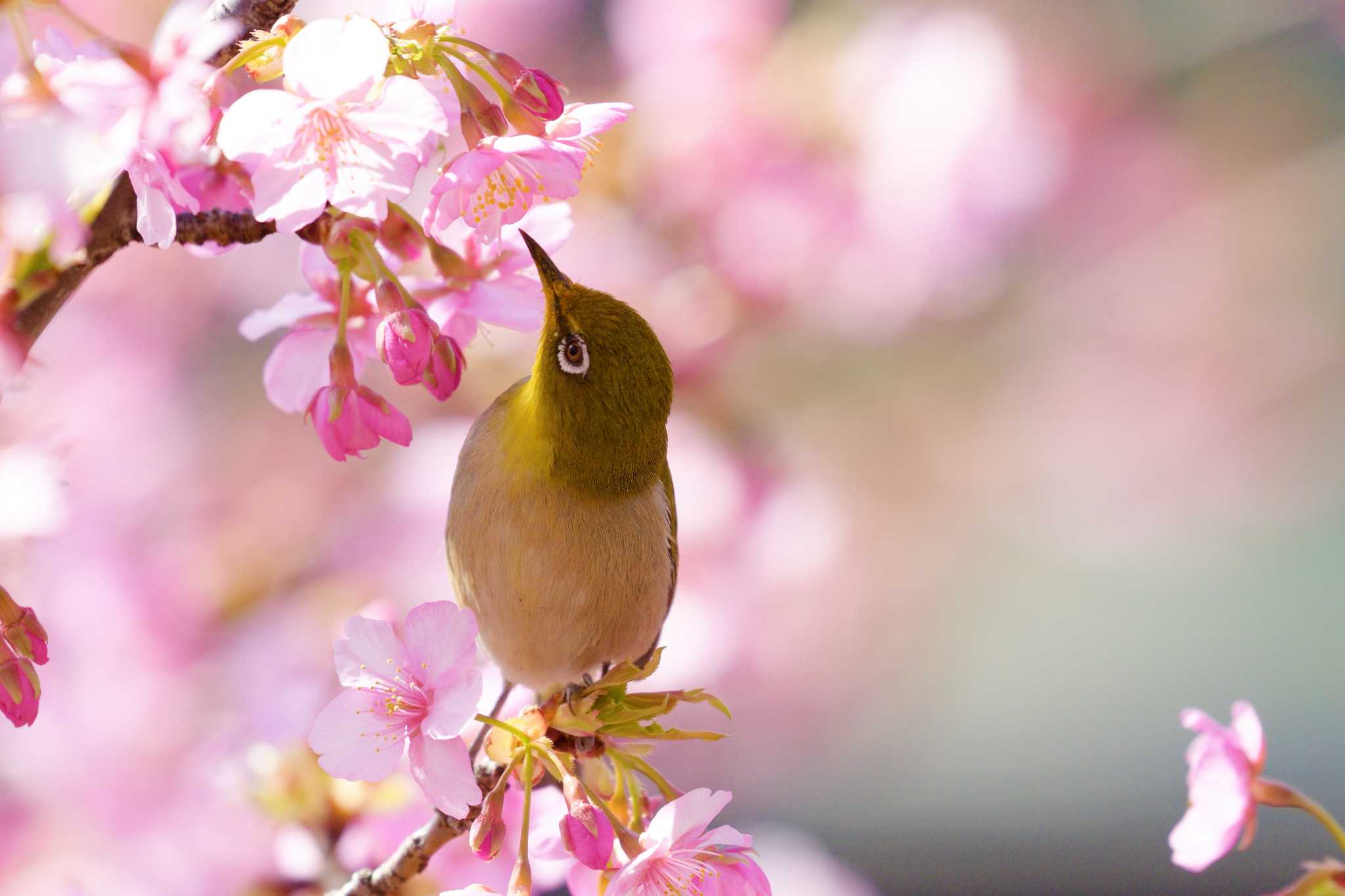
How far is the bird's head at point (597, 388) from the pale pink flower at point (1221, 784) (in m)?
0.37

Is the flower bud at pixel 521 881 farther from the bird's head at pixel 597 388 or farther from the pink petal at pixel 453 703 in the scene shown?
the bird's head at pixel 597 388

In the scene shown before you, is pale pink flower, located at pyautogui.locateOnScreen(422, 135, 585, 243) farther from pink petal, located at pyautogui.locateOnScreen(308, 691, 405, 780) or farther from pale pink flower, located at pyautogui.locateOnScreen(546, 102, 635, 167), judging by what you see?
pink petal, located at pyautogui.locateOnScreen(308, 691, 405, 780)

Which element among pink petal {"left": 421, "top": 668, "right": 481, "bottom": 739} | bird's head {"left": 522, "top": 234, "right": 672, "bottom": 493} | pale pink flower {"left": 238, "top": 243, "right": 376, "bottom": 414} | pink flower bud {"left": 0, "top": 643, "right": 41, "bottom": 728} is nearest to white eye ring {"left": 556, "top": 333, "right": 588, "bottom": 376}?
bird's head {"left": 522, "top": 234, "right": 672, "bottom": 493}

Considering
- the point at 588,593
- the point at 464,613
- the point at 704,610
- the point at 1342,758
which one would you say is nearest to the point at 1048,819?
the point at 1342,758

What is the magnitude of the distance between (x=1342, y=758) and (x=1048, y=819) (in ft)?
2.47

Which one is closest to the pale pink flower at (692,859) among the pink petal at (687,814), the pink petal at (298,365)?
the pink petal at (687,814)

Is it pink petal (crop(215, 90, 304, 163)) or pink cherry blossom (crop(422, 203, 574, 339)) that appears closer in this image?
pink petal (crop(215, 90, 304, 163))

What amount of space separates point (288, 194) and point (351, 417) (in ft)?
0.37

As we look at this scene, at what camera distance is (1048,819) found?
287 cm

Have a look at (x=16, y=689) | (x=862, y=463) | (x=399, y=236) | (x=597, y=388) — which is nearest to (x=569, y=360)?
(x=597, y=388)

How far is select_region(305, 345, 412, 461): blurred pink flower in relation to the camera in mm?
576

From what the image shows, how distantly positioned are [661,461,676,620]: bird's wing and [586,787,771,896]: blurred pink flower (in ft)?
1.00

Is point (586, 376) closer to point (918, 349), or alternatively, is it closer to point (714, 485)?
point (714, 485)

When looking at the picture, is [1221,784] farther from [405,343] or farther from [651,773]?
[405,343]
